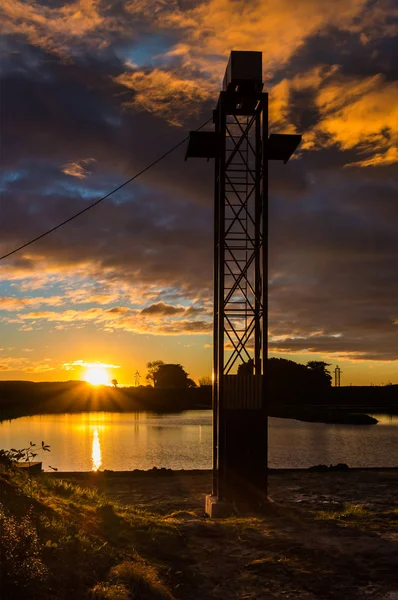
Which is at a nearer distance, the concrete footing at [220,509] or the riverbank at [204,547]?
the riverbank at [204,547]

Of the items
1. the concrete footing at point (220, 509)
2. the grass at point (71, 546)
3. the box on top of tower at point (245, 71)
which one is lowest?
the concrete footing at point (220, 509)

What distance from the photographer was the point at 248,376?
18.8 meters

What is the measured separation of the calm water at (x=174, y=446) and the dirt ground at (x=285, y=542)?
22.5m

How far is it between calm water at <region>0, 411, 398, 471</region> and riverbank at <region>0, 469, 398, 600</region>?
2621 cm

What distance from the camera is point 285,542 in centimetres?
1412

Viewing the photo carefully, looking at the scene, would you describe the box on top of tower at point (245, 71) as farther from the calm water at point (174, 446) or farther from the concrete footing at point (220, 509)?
the calm water at point (174, 446)

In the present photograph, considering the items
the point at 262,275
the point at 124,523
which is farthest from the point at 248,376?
the point at 124,523

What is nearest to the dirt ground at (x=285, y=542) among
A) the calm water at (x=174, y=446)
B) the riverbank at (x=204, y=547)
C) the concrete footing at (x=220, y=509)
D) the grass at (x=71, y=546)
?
the riverbank at (x=204, y=547)

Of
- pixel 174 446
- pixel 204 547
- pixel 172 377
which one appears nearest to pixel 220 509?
pixel 204 547

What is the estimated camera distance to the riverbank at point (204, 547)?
1059cm

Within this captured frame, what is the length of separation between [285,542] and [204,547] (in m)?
1.87

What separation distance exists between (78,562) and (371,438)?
62835 millimetres

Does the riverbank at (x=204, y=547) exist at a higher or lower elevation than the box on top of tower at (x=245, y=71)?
lower

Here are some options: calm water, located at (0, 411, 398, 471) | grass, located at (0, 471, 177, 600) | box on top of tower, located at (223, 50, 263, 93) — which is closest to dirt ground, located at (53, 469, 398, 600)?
grass, located at (0, 471, 177, 600)
